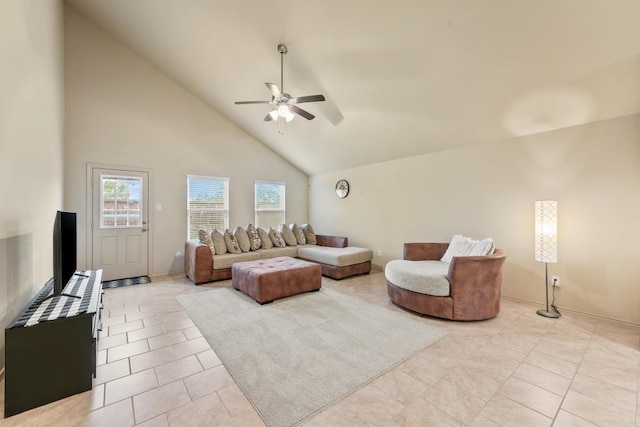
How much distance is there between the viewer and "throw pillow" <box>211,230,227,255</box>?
4875mm

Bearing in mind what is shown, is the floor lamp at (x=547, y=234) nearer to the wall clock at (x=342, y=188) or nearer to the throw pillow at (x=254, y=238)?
the wall clock at (x=342, y=188)

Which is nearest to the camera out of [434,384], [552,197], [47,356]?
[47,356]

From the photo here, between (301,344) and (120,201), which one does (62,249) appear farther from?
(120,201)

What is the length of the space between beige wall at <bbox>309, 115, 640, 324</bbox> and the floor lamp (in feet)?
0.96

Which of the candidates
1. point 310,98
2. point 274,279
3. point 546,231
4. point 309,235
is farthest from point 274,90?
point 309,235

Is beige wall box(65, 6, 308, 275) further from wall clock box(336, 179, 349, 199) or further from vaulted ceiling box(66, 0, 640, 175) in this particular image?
wall clock box(336, 179, 349, 199)

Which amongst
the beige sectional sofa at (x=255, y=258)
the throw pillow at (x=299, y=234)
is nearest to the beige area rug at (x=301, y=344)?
the beige sectional sofa at (x=255, y=258)

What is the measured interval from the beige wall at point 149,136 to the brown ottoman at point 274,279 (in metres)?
2.30

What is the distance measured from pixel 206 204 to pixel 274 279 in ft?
10.0

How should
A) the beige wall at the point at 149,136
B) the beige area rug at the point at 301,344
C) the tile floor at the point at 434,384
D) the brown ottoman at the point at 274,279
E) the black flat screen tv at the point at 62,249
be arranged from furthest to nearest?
the beige wall at the point at 149,136
the brown ottoman at the point at 274,279
the black flat screen tv at the point at 62,249
the beige area rug at the point at 301,344
the tile floor at the point at 434,384

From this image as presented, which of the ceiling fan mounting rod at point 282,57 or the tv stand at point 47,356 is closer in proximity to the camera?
the tv stand at point 47,356

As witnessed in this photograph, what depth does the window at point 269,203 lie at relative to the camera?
6.57 m

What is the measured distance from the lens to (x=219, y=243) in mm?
4926

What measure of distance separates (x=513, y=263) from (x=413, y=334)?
2132 mm
